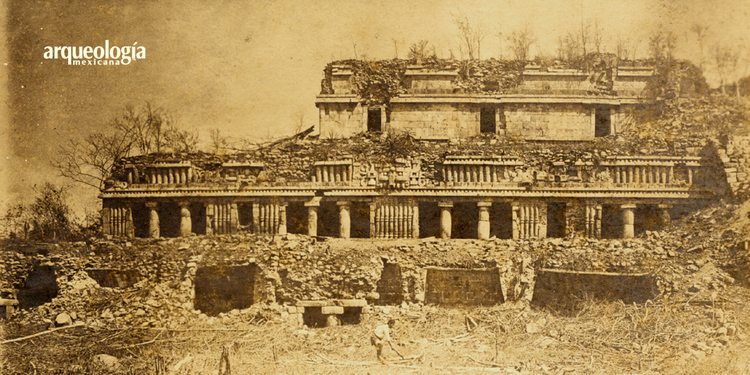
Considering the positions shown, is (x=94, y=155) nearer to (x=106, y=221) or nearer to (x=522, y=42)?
(x=106, y=221)

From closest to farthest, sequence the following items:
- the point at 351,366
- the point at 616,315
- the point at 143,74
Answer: the point at 351,366 → the point at 616,315 → the point at 143,74

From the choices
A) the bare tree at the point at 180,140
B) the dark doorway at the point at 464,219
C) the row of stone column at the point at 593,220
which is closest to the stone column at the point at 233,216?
the bare tree at the point at 180,140

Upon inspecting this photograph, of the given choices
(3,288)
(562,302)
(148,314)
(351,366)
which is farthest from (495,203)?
(3,288)

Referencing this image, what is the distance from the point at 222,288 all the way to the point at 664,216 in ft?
29.0

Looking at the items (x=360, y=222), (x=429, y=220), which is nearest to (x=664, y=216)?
(x=429, y=220)

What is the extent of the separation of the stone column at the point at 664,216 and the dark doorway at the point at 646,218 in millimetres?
60

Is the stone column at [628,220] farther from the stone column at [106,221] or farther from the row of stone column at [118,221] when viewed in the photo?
the stone column at [106,221]

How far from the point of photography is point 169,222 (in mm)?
11227

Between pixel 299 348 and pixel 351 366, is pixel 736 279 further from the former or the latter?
pixel 299 348

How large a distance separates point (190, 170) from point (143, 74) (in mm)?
2132

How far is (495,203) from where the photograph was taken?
34.8 feet

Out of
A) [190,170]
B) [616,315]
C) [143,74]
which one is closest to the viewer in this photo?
[616,315]

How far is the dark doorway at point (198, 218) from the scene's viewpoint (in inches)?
434

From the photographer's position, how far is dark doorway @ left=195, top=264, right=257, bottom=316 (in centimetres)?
1026
